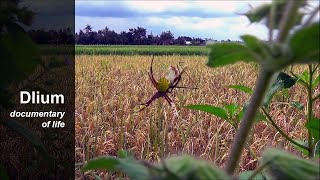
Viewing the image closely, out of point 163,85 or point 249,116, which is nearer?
point 249,116

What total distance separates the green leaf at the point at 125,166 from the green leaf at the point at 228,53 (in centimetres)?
12

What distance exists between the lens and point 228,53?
0.50m

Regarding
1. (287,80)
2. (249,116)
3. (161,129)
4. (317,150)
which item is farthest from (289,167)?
(161,129)

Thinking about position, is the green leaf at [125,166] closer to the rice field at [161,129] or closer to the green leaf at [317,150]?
the green leaf at [317,150]

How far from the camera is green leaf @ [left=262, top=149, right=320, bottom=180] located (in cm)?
41

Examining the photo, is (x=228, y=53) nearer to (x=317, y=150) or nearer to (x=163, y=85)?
(x=317, y=150)

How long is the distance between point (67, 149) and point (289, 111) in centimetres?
266

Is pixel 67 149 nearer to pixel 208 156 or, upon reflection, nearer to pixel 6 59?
pixel 208 156

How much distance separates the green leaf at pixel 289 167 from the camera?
1.35ft

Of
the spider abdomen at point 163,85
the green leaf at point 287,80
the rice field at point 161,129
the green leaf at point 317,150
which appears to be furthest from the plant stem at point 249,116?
the rice field at point 161,129

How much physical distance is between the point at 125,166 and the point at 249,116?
0.35 feet

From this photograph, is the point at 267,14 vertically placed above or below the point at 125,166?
above

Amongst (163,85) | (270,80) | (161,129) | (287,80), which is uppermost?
(270,80)

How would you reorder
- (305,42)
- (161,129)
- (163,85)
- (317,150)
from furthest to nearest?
(161,129) < (163,85) < (317,150) < (305,42)
